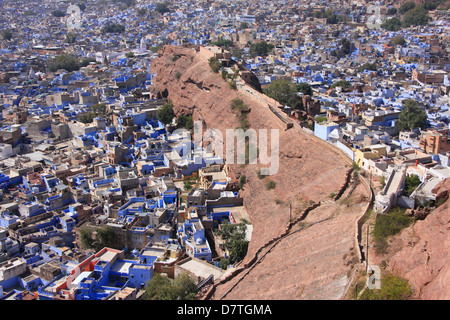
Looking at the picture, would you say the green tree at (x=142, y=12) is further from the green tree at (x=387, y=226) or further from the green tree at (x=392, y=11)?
the green tree at (x=387, y=226)

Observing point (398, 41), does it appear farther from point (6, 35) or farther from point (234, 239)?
point (6, 35)

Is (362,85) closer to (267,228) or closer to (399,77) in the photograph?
(399,77)

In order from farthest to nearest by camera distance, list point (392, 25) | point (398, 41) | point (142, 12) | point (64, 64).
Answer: point (142, 12)
point (392, 25)
point (398, 41)
point (64, 64)

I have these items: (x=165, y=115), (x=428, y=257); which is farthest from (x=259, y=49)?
(x=428, y=257)

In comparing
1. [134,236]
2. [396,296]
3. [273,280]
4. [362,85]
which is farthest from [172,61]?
[396,296]

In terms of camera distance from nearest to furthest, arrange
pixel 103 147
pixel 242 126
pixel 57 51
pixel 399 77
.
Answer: pixel 242 126
pixel 103 147
pixel 399 77
pixel 57 51

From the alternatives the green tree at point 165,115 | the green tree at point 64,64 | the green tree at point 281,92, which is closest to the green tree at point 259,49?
the green tree at point 64,64
